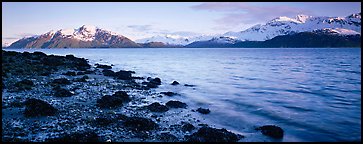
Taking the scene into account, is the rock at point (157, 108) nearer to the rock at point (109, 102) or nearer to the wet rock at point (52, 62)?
the rock at point (109, 102)

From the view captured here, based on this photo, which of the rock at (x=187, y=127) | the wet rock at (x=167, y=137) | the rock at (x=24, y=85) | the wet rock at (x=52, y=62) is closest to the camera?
the wet rock at (x=167, y=137)

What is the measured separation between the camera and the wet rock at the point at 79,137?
11.7 m

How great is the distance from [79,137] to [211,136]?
6.34 metres

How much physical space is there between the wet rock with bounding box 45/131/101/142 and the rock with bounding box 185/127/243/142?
14.5ft

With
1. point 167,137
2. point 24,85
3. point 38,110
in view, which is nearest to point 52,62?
point 24,85

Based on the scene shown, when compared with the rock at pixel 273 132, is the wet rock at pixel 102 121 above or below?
above

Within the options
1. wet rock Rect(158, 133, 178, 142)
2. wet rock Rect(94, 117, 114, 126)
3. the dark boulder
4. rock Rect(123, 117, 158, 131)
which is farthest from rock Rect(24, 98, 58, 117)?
wet rock Rect(158, 133, 178, 142)

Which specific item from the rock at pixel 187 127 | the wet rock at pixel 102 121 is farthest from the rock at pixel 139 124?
the rock at pixel 187 127

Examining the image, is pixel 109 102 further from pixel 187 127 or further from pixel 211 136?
pixel 211 136

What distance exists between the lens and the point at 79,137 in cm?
1208

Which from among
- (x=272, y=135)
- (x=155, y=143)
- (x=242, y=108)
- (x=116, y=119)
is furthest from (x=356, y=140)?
(x=116, y=119)

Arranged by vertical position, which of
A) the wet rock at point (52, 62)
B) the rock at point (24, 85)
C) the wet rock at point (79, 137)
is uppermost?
the wet rock at point (52, 62)

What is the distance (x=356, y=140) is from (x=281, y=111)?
6.49m

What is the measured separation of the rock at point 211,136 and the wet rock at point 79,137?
4.42m
